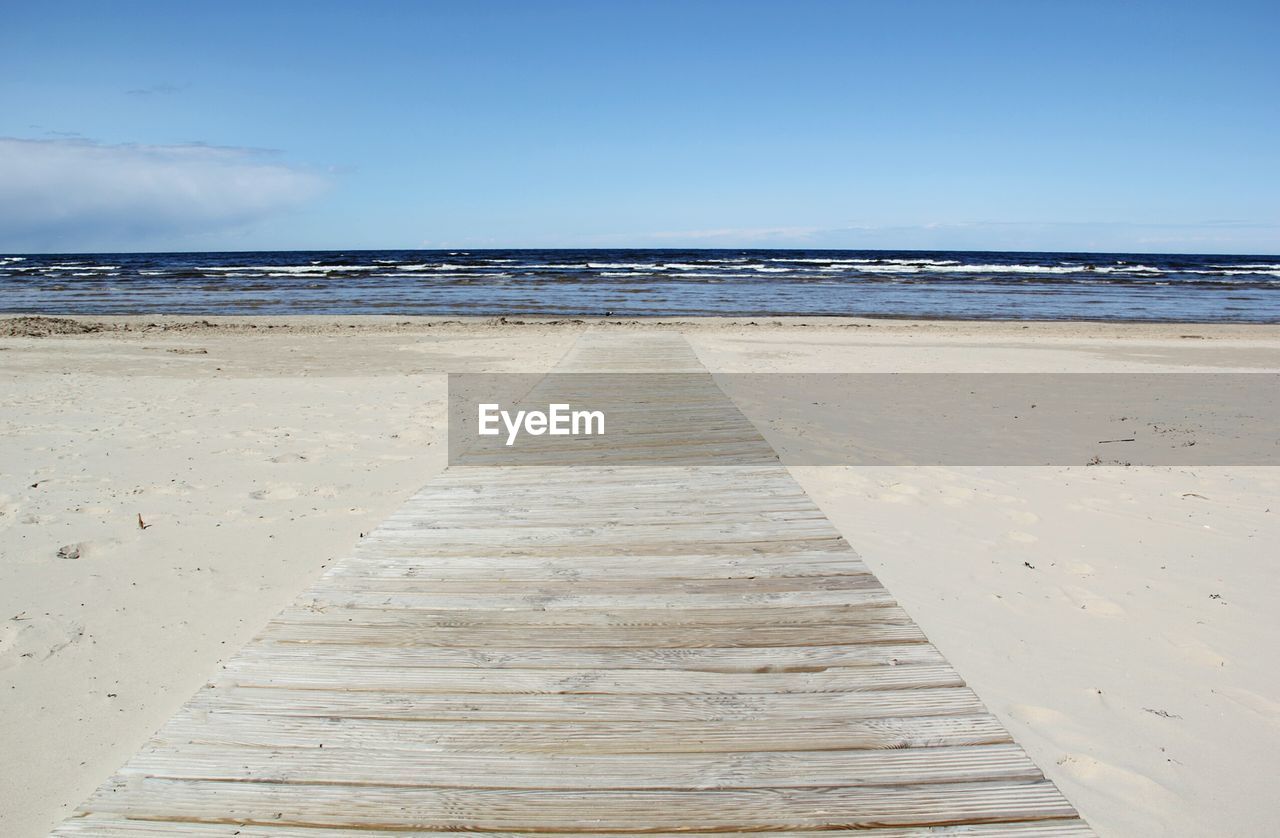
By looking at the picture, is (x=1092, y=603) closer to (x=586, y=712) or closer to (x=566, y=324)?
(x=586, y=712)

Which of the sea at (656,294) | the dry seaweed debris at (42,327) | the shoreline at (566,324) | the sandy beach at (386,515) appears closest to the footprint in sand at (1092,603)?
the sandy beach at (386,515)

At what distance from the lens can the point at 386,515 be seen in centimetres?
511

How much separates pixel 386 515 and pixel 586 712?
10.7 ft

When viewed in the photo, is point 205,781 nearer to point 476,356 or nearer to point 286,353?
point 476,356

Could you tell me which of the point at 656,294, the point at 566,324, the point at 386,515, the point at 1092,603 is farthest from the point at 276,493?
the point at 656,294

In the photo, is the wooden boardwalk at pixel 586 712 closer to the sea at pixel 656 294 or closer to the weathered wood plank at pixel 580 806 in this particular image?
the weathered wood plank at pixel 580 806

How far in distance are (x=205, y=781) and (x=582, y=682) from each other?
3.23 ft

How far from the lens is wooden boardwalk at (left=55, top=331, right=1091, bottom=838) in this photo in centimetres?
182

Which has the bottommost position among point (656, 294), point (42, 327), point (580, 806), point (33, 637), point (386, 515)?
point (33, 637)

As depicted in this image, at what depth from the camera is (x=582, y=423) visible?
644cm

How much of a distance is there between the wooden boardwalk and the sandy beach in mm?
697

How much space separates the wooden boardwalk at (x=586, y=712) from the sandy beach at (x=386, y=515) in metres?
0.70

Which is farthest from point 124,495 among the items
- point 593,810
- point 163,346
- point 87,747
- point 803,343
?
point 803,343

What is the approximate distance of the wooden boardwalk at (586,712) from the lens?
5.96 feet
